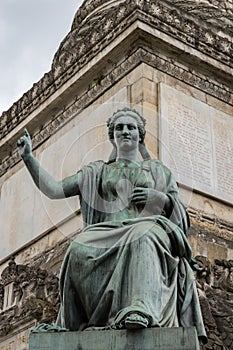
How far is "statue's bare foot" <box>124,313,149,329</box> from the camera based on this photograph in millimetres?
4152

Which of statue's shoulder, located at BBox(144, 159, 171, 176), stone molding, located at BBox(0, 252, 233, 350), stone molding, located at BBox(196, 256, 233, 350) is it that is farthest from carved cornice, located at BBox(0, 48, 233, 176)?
statue's shoulder, located at BBox(144, 159, 171, 176)

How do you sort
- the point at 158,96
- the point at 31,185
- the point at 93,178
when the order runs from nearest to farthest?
the point at 93,178, the point at 158,96, the point at 31,185

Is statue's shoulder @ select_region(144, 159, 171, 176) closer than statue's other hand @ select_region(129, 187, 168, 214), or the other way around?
statue's other hand @ select_region(129, 187, 168, 214)

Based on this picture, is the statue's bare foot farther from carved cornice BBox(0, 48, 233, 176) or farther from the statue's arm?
carved cornice BBox(0, 48, 233, 176)

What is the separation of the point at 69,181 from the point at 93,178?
183mm

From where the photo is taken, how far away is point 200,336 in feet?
15.5

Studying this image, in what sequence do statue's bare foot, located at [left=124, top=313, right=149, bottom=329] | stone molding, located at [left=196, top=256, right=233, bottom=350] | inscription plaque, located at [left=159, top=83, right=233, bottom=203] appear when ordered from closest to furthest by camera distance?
statue's bare foot, located at [left=124, top=313, right=149, bottom=329] < stone molding, located at [left=196, top=256, right=233, bottom=350] < inscription plaque, located at [left=159, top=83, right=233, bottom=203]

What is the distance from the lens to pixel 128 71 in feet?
35.5

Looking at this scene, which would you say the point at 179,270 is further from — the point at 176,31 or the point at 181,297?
the point at 176,31

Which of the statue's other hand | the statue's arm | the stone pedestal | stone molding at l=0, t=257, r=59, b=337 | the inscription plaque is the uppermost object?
the inscription plaque

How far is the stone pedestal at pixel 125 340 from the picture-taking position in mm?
4158

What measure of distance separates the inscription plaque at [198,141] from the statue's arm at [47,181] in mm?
4503

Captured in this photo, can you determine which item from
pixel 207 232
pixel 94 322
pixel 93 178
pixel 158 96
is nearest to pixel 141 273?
pixel 94 322

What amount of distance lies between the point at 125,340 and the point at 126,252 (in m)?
0.62
